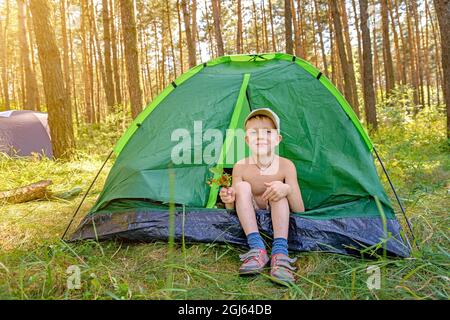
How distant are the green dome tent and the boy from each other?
13 cm

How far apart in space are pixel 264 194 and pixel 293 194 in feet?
0.75

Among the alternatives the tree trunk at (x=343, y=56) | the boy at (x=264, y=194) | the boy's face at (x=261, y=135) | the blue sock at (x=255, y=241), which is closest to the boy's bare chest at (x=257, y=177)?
the boy at (x=264, y=194)

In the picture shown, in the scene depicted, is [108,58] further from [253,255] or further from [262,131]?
[253,255]

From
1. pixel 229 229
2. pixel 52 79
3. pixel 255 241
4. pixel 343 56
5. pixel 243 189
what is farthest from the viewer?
pixel 343 56

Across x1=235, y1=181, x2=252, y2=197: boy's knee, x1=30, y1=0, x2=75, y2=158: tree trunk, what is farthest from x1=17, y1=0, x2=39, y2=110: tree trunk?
x1=235, y1=181, x2=252, y2=197: boy's knee

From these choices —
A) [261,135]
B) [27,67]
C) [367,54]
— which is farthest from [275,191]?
[27,67]

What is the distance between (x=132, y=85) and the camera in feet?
20.8

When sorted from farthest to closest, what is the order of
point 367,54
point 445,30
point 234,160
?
point 367,54 < point 445,30 < point 234,160

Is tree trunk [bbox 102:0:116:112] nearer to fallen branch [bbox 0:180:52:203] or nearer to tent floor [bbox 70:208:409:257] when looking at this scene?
fallen branch [bbox 0:180:52:203]

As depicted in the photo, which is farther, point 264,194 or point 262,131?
point 262,131

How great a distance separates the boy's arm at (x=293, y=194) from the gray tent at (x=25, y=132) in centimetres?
586

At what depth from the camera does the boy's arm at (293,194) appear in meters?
2.24

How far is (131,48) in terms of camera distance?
6.08 meters

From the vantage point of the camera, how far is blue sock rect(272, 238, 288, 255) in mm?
2004
